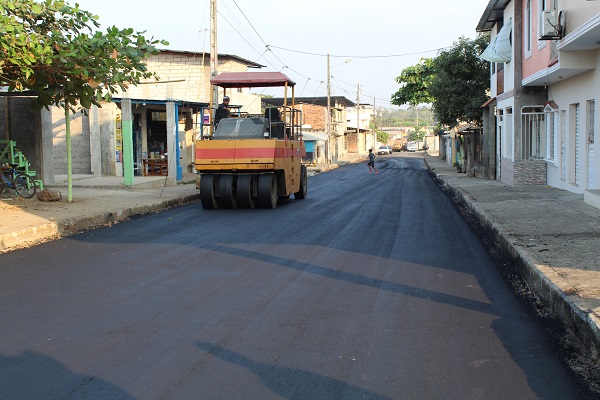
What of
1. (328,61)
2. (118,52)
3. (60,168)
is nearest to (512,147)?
(118,52)

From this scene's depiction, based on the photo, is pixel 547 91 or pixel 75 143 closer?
pixel 547 91

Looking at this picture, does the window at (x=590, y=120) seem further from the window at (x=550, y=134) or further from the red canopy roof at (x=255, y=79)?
the red canopy roof at (x=255, y=79)

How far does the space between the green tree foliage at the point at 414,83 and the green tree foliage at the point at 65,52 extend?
130 feet

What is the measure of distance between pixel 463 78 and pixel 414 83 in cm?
1872

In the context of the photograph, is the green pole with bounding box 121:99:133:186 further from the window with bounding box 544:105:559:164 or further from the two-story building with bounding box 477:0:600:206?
the window with bounding box 544:105:559:164

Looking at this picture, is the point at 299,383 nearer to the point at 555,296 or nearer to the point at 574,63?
the point at 555,296

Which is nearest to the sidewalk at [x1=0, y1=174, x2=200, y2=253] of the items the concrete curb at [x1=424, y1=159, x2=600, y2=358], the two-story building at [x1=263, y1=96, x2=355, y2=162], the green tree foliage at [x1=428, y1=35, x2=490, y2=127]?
the concrete curb at [x1=424, y1=159, x2=600, y2=358]

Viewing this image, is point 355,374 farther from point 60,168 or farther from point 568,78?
point 60,168

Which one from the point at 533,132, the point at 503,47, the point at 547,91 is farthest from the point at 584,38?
the point at 503,47

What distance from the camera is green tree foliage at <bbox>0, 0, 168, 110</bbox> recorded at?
1277cm

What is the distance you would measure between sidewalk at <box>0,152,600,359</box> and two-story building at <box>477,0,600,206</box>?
0.95 m

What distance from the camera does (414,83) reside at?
2092 inches

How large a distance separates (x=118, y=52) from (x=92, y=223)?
3.64 m

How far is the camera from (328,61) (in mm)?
56094
